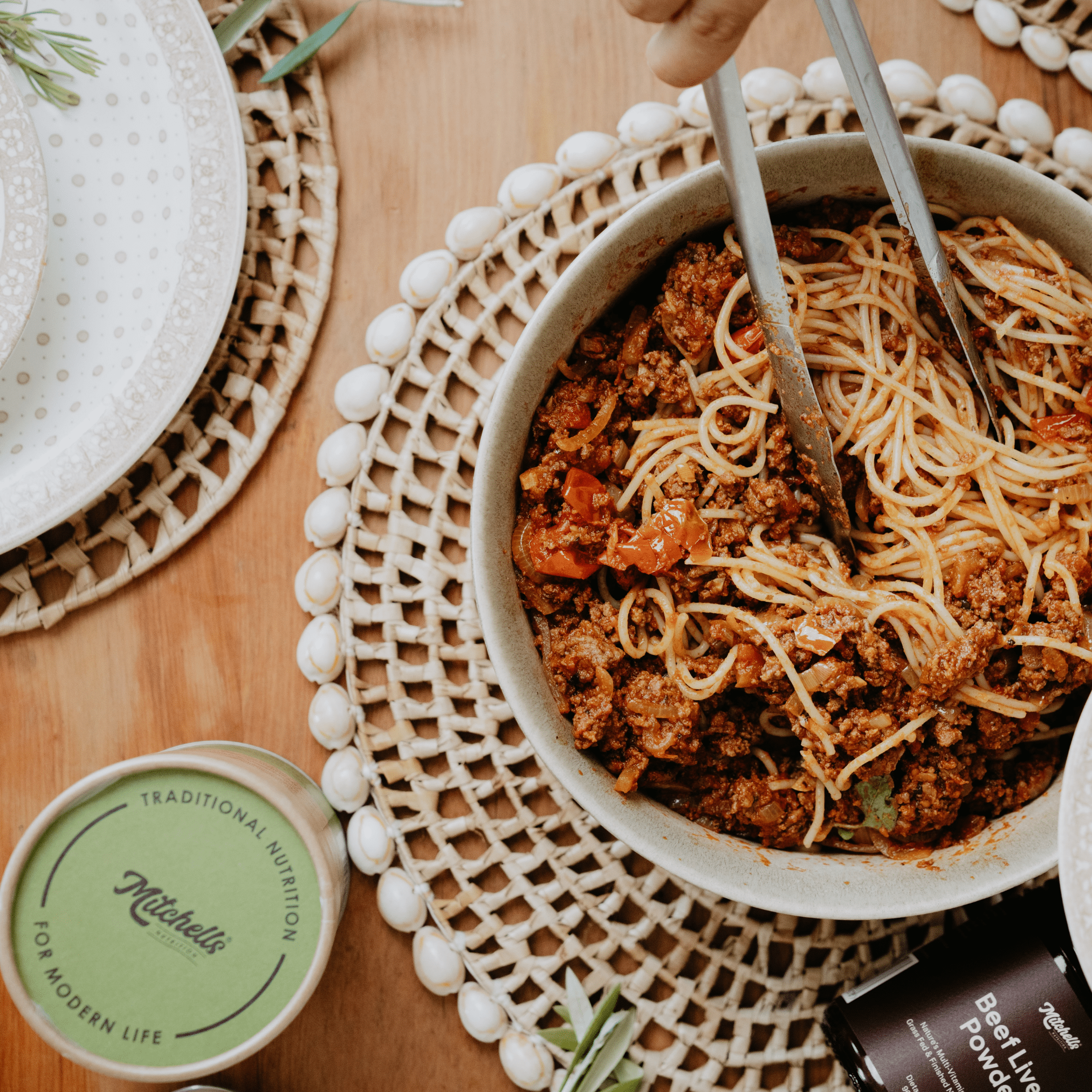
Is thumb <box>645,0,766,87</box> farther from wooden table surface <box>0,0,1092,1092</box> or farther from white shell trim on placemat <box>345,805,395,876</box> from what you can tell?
white shell trim on placemat <box>345,805,395,876</box>

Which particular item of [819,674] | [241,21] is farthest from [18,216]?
[819,674]

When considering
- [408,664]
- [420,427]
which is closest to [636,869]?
[408,664]

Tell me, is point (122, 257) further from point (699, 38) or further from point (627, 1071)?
point (627, 1071)

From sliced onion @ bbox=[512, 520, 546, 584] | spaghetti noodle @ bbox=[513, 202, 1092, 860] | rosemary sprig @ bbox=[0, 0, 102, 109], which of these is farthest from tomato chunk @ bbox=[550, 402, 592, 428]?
rosemary sprig @ bbox=[0, 0, 102, 109]

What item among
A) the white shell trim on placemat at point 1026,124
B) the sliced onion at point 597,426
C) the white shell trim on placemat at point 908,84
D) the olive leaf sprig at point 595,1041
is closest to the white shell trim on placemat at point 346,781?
the olive leaf sprig at point 595,1041

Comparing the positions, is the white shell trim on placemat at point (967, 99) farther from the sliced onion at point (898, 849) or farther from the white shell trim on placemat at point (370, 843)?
the white shell trim on placemat at point (370, 843)
